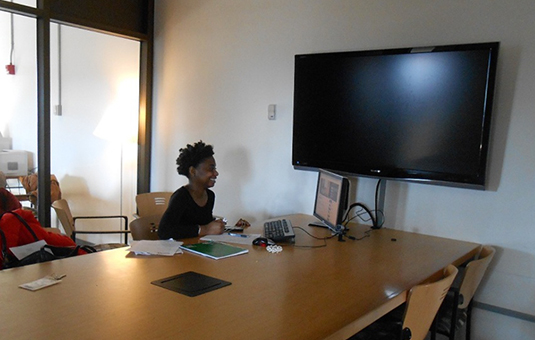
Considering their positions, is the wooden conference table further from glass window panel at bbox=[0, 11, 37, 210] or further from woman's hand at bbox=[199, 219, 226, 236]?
glass window panel at bbox=[0, 11, 37, 210]

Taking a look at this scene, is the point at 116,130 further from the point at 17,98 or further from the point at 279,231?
the point at 279,231

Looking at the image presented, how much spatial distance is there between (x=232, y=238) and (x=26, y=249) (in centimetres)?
107

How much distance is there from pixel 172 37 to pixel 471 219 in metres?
3.04

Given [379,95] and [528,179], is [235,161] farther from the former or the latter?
[528,179]

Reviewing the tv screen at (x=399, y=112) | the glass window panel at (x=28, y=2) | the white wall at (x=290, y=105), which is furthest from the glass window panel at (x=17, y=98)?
the tv screen at (x=399, y=112)

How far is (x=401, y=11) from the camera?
2.97m

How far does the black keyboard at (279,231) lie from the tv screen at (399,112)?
596 millimetres

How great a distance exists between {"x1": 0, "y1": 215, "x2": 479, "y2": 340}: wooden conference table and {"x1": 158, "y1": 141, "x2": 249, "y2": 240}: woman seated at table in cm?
42

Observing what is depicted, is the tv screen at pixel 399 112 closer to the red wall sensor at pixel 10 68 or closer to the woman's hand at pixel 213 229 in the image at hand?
the woman's hand at pixel 213 229

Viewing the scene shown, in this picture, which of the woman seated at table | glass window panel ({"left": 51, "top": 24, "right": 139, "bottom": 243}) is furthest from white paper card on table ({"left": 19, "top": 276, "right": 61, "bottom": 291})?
glass window panel ({"left": 51, "top": 24, "right": 139, "bottom": 243})

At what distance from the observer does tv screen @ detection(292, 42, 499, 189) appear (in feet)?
8.55

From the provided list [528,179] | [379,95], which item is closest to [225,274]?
[379,95]

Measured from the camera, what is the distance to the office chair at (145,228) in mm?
2930

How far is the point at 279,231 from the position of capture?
271cm
